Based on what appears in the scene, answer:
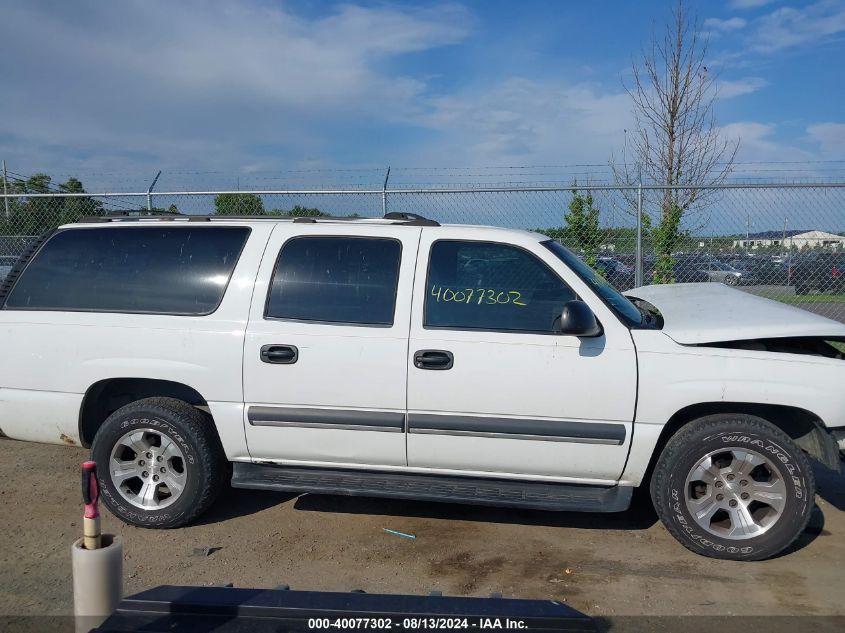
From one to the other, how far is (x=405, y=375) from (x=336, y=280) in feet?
2.51

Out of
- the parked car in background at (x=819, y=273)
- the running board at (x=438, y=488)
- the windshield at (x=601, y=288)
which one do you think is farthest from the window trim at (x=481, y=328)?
the parked car in background at (x=819, y=273)

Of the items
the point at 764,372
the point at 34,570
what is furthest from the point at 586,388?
the point at 34,570

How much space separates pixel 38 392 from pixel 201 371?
3.74ft

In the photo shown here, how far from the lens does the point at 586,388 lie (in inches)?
158

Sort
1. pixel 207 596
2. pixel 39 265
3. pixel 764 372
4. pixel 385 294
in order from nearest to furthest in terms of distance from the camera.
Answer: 1. pixel 207 596
2. pixel 764 372
3. pixel 385 294
4. pixel 39 265

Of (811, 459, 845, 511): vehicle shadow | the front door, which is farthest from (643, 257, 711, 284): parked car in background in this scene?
the front door

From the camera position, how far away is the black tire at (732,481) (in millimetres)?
3936

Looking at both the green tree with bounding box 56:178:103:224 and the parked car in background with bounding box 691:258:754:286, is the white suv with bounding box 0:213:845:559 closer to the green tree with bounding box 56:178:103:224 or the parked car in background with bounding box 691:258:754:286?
the parked car in background with bounding box 691:258:754:286

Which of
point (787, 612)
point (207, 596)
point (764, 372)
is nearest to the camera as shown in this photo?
point (207, 596)

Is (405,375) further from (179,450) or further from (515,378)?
(179,450)

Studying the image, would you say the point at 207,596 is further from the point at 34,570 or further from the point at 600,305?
the point at 600,305

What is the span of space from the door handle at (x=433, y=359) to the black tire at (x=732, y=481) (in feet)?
4.41

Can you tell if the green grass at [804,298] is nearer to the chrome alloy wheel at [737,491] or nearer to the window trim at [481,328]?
the chrome alloy wheel at [737,491]

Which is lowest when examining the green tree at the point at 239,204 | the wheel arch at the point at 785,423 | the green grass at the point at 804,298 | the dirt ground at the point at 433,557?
the dirt ground at the point at 433,557
